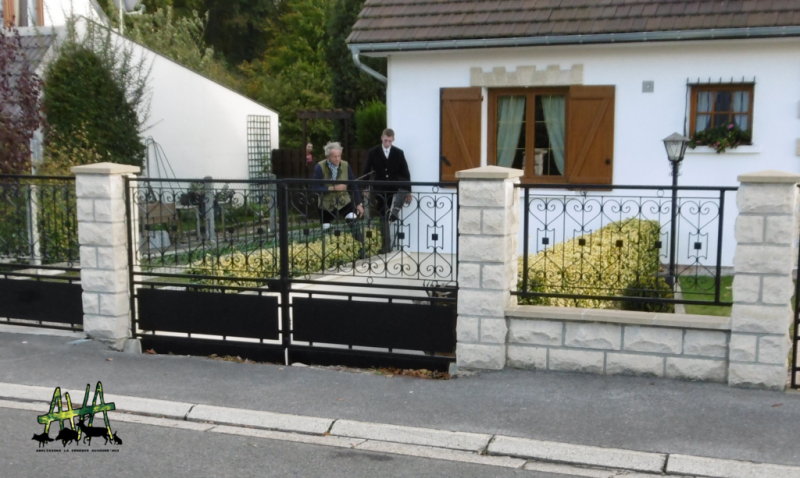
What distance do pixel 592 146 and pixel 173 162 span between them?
33.6 feet

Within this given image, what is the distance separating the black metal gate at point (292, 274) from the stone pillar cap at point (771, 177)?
2355 millimetres

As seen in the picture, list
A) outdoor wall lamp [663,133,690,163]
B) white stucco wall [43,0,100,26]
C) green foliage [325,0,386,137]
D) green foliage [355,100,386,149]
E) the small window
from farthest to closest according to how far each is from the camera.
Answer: green foliage [325,0,386,137] → green foliage [355,100,386,149] → white stucco wall [43,0,100,26] → the small window → outdoor wall lamp [663,133,690,163]

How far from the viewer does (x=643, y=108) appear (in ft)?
39.9

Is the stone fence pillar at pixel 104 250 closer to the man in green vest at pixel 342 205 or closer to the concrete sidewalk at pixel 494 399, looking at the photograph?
the concrete sidewalk at pixel 494 399

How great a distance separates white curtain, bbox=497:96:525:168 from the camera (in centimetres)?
1293

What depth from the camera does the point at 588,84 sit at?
487 inches

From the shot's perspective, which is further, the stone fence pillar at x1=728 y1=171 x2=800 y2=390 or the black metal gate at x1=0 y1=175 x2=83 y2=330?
the black metal gate at x1=0 y1=175 x2=83 y2=330

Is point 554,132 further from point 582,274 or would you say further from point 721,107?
point 582,274

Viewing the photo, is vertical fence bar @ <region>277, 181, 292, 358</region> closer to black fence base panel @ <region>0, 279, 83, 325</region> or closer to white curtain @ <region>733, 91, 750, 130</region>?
black fence base panel @ <region>0, 279, 83, 325</region>

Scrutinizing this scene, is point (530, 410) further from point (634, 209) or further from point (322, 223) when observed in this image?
point (634, 209)

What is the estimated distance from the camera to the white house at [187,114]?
1689 cm

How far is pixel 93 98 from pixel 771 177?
12.0 m

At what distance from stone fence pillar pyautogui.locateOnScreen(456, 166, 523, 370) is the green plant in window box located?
5.71 m

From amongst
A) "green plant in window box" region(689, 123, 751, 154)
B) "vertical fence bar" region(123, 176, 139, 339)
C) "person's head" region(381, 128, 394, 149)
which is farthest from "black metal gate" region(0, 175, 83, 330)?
"green plant in window box" region(689, 123, 751, 154)
